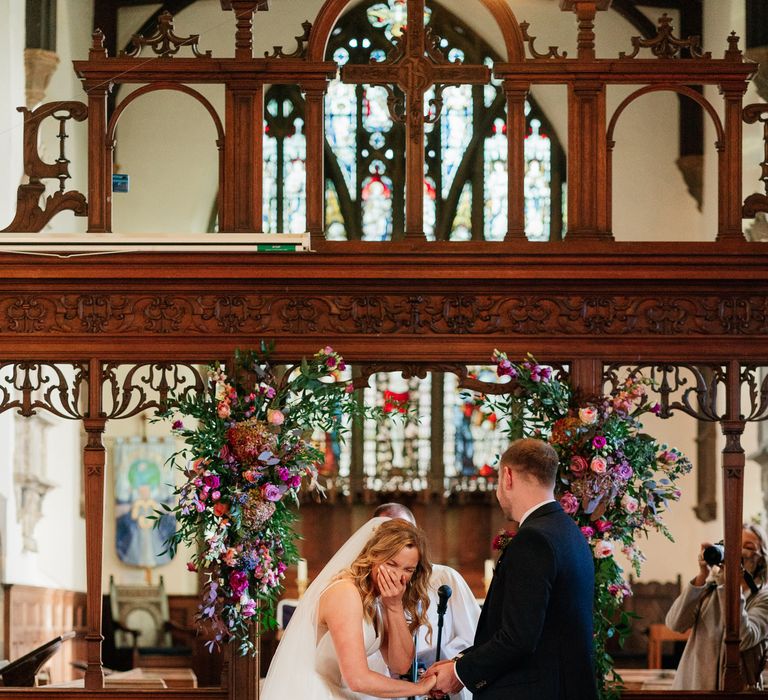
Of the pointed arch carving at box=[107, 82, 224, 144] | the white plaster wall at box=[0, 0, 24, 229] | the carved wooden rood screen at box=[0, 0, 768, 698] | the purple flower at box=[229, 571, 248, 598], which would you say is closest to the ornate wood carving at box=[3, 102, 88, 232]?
the carved wooden rood screen at box=[0, 0, 768, 698]

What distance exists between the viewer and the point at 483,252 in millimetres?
7191

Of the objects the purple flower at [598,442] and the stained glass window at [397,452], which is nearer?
the purple flower at [598,442]

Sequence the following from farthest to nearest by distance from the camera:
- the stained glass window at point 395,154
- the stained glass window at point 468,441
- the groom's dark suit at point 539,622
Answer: the stained glass window at point 395,154 → the stained glass window at point 468,441 → the groom's dark suit at point 539,622

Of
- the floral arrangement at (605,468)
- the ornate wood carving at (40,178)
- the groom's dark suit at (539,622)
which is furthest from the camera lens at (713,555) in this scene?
the ornate wood carving at (40,178)

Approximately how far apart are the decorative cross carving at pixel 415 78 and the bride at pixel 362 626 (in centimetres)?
244

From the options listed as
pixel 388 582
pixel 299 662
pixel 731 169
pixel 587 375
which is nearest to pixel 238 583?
pixel 299 662

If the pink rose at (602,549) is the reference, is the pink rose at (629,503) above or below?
above

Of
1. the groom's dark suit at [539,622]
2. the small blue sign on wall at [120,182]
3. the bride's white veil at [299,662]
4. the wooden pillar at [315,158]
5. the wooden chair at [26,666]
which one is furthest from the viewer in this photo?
the wooden chair at [26,666]

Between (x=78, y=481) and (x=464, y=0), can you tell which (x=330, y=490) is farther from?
(x=464, y=0)

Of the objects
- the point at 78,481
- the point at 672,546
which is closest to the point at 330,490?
the point at 78,481

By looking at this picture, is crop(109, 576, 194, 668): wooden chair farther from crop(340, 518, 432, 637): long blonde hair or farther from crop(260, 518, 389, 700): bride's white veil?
crop(340, 518, 432, 637): long blonde hair

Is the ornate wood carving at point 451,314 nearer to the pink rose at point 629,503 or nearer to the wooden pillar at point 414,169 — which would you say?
the wooden pillar at point 414,169

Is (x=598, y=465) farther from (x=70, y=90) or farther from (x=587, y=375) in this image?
(x=70, y=90)

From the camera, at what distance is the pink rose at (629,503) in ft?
22.5
